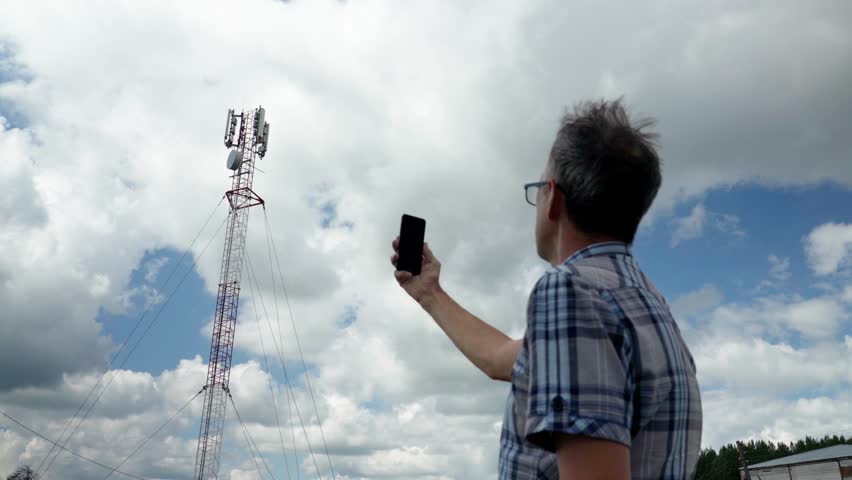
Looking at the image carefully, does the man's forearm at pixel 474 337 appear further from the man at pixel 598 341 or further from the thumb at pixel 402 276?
the man at pixel 598 341

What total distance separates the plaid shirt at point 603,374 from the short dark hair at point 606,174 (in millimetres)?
84

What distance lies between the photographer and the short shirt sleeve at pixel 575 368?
1511mm

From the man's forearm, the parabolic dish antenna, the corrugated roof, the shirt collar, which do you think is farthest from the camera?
the parabolic dish antenna

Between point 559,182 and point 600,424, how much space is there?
2.56 ft

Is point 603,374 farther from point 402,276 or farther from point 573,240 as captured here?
point 402,276

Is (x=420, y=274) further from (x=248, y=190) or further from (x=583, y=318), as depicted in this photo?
(x=248, y=190)

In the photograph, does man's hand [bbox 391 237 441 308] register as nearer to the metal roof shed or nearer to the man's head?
the man's head

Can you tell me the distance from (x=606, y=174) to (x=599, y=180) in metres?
0.03

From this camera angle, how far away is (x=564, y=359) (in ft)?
5.08

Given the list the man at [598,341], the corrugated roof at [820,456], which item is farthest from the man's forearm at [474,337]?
the corrugated roof at [820,456]

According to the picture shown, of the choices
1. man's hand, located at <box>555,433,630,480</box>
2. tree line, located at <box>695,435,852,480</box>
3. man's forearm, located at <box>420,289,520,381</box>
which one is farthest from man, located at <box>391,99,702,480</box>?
tree line, located at <box>695,435,852,480</box>

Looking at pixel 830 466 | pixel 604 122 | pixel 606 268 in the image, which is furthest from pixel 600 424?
pixel 830 466

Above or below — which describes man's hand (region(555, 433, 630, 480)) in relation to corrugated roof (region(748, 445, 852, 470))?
below

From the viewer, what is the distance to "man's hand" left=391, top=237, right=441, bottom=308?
311 cm
